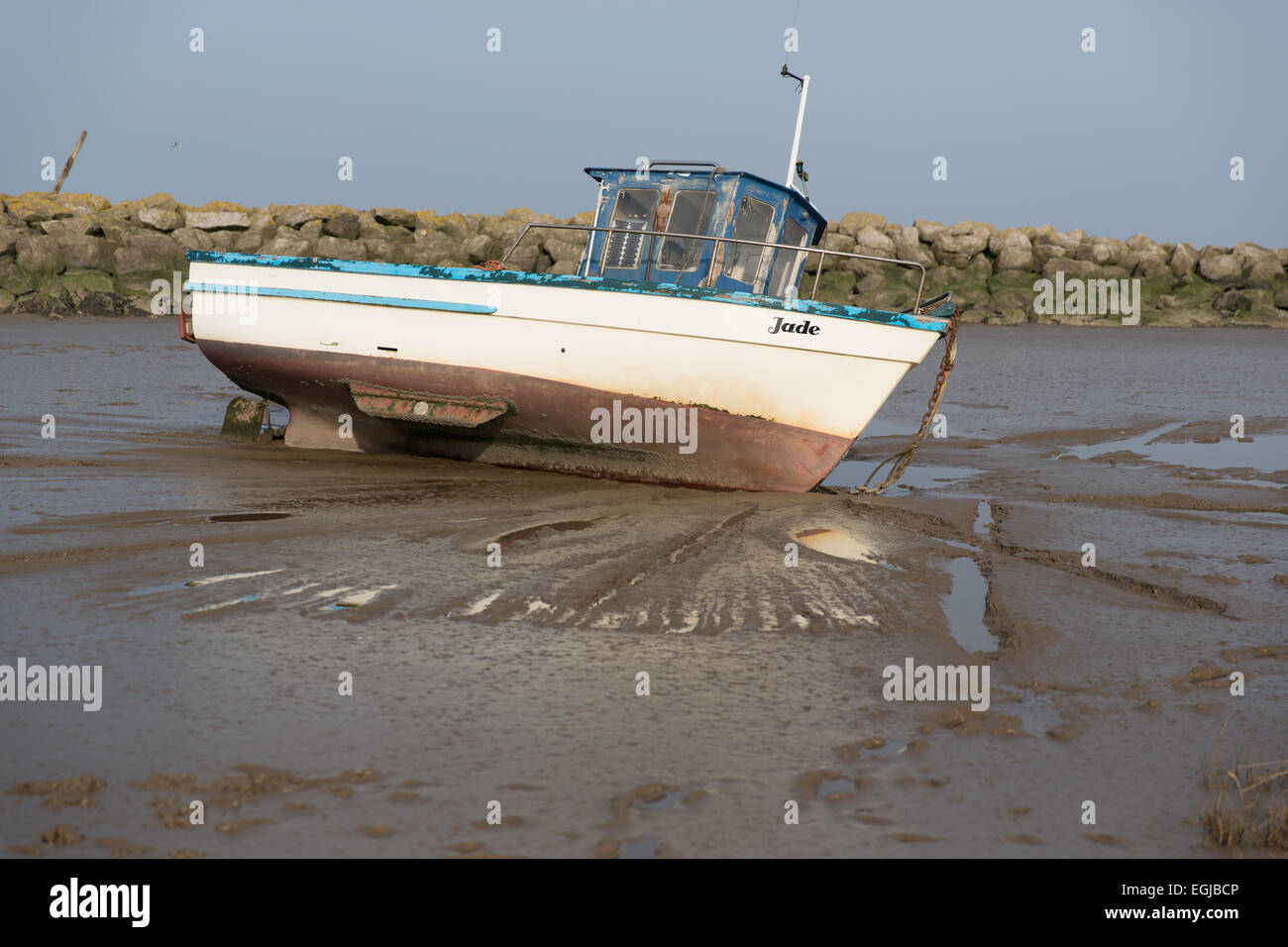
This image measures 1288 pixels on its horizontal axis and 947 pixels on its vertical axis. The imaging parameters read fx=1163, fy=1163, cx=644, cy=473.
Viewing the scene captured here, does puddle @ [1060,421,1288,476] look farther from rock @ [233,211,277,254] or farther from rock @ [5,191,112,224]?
rock @ [5,191,112,224]

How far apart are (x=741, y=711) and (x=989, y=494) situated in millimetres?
5804

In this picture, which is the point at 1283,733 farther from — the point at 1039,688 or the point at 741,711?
the point at 741,711

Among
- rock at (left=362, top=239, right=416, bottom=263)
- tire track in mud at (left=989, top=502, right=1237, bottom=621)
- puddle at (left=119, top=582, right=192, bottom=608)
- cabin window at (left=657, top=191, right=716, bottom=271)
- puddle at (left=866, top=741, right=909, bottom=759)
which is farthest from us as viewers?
rock at (left=362, top=239, right=416, bottom=263)

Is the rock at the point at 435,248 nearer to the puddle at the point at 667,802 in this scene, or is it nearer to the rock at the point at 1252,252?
the rock at the point at 1252,252

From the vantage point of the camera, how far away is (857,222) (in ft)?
127

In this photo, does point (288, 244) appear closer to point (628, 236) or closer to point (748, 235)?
point (628, 236)

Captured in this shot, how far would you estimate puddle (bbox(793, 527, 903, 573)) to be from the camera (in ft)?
23.5

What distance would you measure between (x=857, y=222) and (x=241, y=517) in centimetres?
3373

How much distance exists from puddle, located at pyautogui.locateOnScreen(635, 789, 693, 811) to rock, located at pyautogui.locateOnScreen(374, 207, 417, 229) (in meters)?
30.7

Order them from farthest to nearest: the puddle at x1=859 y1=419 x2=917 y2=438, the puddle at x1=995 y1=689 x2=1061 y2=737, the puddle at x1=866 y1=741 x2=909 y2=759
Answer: the puddle at x1=859 y1=419 x2=917 y2=438 → the puddle at x1=995 y1=689 x2=1061 y2=737 → the puddle at x1=866 y1=741 x2=909 y2=759

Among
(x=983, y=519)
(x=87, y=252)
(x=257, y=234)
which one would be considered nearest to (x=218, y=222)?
(x=257, y=234)

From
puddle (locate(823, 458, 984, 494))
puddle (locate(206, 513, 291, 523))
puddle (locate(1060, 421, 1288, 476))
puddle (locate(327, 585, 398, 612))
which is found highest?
puddle (locate(1060, 421, 1288, 476))

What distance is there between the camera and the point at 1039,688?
4836 mm

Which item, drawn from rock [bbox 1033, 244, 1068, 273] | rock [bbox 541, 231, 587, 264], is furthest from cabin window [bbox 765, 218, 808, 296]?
rock [bbox 1033, 244, 1068, 273]
